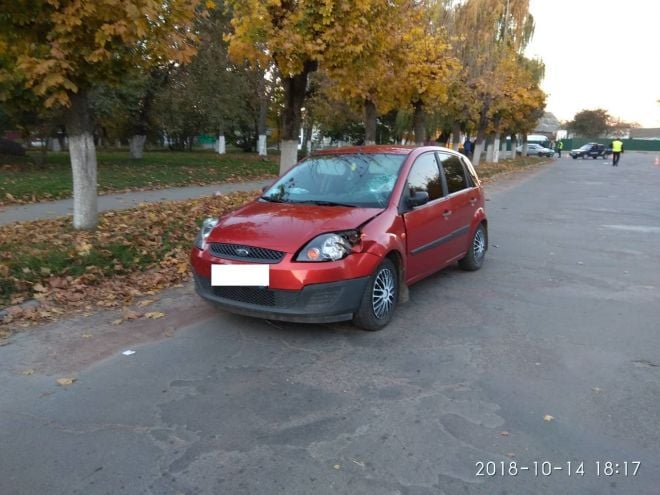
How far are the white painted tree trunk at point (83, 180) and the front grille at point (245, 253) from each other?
3.84 metres

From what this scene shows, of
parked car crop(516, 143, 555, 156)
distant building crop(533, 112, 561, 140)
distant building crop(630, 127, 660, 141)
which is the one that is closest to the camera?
parked car crop(516, 143, 555, 156)

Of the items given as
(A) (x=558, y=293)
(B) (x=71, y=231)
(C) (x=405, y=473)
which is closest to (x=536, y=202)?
(A) (x=558, y=293)

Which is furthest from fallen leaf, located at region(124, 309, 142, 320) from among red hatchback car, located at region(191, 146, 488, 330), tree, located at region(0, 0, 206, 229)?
tree, located at region(0, 0, 206, 229)

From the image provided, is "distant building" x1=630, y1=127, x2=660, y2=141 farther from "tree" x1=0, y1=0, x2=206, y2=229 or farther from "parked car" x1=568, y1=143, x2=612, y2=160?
"tree" x1=0, y1=0, x2=206, y2=229

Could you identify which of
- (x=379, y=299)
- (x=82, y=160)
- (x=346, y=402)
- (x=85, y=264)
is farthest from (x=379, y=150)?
(x=82, y=160)

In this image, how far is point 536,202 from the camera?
16.0 metres

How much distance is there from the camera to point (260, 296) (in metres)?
4.54

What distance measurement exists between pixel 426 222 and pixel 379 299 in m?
1.19

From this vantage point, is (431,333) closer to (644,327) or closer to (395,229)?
(395,229)

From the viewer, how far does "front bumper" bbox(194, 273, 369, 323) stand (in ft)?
14.5

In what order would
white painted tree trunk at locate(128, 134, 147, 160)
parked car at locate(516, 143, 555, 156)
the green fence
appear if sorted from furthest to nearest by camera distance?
1. the green fence
2. parked car at locate(516, 143, 555, 156)
3. white painted tree trunk at locate(128, 134, 147, 160)

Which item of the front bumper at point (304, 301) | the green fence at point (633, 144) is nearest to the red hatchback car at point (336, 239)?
the front bumper at point (304, 301)

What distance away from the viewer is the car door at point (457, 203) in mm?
6328

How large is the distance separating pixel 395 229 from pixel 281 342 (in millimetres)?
1443
